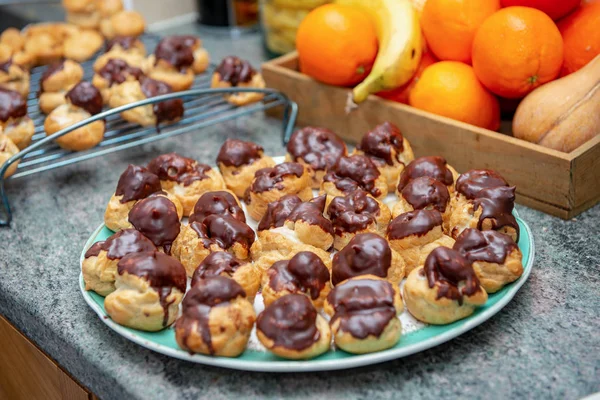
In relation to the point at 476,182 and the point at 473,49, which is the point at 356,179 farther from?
the point at 473,49

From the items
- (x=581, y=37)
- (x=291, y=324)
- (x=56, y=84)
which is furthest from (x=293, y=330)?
(x=56, y=84)

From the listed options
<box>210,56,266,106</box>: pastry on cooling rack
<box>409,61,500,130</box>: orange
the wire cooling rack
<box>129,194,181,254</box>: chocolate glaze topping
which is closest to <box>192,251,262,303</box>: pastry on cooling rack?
<box>129,194,181,254</box>: chocolate glaze topping

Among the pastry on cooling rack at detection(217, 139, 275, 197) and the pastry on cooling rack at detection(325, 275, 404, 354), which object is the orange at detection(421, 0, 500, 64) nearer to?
the pastry on cooling rack at detection(217, 139, 275, 197)

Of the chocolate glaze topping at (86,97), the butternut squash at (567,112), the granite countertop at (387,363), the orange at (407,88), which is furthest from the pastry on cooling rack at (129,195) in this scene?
the butternut squash at (567,112)

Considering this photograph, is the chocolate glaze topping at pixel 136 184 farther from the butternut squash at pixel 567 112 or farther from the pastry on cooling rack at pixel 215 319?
the butternut squash at pixel 567 112

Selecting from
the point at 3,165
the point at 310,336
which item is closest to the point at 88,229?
the point at 3,165
